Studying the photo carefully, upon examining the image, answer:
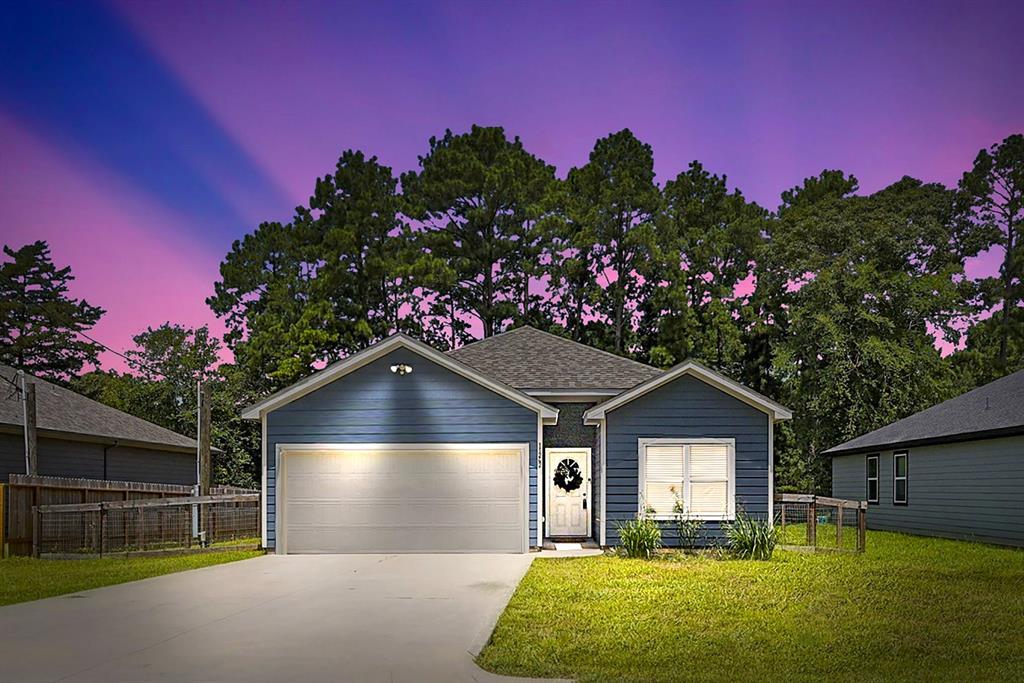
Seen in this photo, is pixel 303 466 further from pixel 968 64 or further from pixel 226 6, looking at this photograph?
pixel 968 64

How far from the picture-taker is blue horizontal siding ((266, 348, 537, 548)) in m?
18.6

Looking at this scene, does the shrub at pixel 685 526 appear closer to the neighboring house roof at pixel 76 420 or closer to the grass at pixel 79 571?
the grass at pixel 79 571

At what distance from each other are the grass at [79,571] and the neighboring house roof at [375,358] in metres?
2.86

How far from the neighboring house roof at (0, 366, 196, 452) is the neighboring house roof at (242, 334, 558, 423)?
689cm

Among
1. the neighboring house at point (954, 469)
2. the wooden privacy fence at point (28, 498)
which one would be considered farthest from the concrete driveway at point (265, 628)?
the neighboring house at point (954, 469)

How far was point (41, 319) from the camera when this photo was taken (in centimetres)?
5012

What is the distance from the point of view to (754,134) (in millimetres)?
29188

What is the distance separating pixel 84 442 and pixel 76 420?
2.00 feet

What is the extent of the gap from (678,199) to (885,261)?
992 centimetres

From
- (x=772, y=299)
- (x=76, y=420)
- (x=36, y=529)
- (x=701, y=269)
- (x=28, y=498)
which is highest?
(x=701, y=269)

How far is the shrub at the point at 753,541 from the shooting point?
16516 millimetres

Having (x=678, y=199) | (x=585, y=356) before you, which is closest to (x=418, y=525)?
(x=585, y=356)

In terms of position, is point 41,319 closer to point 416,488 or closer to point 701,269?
point 701,269

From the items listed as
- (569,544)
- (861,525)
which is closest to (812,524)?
(861,525)
